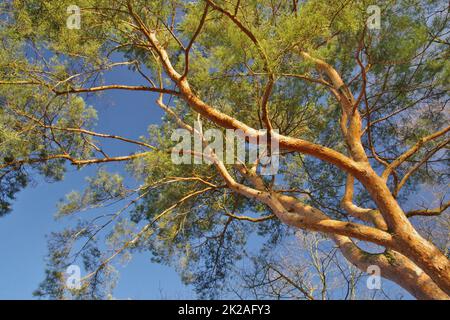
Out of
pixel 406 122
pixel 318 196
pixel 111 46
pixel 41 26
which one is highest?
pixel 111 46

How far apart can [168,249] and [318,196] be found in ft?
7.11

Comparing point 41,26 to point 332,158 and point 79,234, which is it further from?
point 332,158

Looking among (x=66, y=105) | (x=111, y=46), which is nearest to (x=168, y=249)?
(x=66, y=105)

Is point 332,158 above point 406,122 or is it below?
below

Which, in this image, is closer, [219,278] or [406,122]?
[406,122]

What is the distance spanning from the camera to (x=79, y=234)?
4.12 m

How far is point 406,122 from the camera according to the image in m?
4.58

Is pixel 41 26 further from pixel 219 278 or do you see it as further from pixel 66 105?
pixel 219 278
